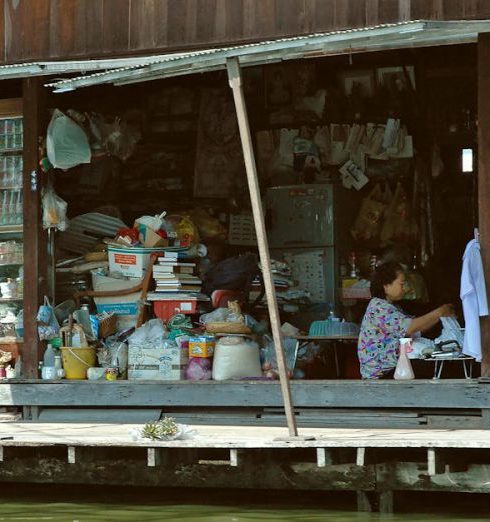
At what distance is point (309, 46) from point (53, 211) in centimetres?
338

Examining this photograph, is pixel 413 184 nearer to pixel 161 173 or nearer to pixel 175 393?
pixel 161 173

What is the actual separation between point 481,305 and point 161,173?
4.85 meters

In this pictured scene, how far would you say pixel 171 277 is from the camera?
12.8 meters

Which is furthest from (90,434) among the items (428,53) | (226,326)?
(428,53)

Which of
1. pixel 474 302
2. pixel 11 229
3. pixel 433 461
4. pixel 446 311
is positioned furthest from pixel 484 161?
pixel 11 229

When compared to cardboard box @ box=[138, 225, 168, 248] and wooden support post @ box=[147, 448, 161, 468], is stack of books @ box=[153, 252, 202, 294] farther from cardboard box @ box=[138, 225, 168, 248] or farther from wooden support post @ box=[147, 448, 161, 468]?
wooden support post @ box=[147, 448, 161, 468]

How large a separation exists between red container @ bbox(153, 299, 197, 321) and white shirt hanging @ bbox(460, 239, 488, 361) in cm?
295

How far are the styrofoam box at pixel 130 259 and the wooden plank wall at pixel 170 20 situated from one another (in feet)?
6.47

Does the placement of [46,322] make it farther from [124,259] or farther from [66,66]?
[66,66]

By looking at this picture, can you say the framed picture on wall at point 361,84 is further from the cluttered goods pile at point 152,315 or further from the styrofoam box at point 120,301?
the styrofoam box at point 120,301

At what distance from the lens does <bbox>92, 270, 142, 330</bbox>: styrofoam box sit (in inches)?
507

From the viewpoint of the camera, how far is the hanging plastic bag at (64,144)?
1230cm

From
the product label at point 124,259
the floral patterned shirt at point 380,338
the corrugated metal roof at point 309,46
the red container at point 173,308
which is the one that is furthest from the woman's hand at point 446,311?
the product label at point 124,259

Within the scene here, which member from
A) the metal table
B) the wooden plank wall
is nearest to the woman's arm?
the metal table
